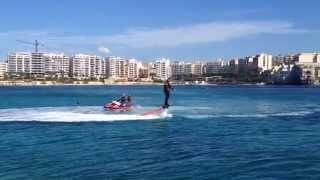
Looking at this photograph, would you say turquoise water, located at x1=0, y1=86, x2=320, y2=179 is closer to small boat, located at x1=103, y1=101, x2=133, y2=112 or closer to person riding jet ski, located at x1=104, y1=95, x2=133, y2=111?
small boat, located at x1=103, y1=101, x2=133, y2=112

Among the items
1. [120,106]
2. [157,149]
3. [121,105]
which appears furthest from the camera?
[121,105]

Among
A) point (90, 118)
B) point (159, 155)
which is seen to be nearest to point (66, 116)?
point (90, 118)

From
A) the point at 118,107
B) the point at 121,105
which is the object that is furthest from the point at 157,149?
the point at 121,105

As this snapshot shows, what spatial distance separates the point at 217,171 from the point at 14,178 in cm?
597

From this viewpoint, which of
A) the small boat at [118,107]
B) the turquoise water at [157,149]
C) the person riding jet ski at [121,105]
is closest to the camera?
the turquoise water at [157,149]

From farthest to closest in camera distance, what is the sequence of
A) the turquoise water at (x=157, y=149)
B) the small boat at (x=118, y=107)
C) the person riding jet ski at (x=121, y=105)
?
1. the person riding jet ski at (x=121, y=105)
2. the small boat at (x=118, y=107)
3. the turquoise water at (x=157, y=149)

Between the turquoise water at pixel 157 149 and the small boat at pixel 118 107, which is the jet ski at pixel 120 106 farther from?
the turquoise water at pixel 157 149

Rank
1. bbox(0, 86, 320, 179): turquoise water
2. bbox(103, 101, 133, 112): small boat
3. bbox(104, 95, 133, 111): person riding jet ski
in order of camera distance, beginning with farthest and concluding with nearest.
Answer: bbox(104, 95, 133, 111): person riding jet ski, bbox(103, 101, 133, 112): small boat, bbox(0, 86, 320, 179): turquoise water

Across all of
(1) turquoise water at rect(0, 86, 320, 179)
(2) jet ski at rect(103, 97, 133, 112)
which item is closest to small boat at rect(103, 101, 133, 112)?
(2) jet ski at rect(103, 97, 133, 112)

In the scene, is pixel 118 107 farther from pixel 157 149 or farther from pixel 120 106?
pixel 157 149

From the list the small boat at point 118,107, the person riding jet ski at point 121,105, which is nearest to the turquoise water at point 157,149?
the small boat at point 118,107

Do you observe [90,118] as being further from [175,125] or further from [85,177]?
[85,177]

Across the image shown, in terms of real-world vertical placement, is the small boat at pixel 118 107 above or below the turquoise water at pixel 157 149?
above

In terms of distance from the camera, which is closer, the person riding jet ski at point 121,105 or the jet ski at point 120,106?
the jet ski at point 120,106
